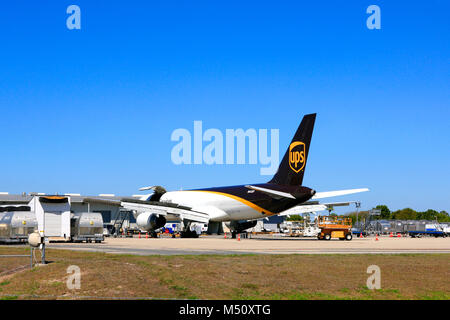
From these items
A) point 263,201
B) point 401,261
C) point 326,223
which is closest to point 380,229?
point 326,223

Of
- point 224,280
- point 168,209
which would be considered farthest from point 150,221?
point 224,280

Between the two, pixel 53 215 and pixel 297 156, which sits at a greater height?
pixel 297 156

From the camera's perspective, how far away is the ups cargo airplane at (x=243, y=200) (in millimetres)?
53531

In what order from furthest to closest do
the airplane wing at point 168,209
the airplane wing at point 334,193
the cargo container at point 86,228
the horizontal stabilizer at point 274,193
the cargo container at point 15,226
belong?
the airplane wing at point 168,209 < the airplane wing at point 334,193 < the horizontal stabilizer at point 274,193 < the cargo container at point 86,228 < the cargo container at point 15,226

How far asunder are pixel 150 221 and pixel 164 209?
280 cm

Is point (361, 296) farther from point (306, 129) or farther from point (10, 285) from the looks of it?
point (306, 129)

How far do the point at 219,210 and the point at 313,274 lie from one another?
137ft

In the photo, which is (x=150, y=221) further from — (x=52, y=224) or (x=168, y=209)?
(x=52, y=224)

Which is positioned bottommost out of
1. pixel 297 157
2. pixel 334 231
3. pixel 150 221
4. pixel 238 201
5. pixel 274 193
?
pixel 334 231

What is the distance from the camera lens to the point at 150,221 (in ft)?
203

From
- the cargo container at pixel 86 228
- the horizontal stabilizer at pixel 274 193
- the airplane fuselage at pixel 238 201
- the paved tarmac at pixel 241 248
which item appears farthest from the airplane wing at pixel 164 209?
the paved tarmac at pixel 241 248

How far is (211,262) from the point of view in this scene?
76.2ft

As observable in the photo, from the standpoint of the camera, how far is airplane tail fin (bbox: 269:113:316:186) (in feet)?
172
